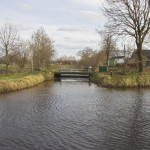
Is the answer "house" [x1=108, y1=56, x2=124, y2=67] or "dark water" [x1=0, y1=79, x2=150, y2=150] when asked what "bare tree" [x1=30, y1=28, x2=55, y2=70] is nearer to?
"dark water" [x1=0, y1=79, x2=150, y2=150]

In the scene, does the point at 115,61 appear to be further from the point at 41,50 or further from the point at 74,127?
the point at 74,127

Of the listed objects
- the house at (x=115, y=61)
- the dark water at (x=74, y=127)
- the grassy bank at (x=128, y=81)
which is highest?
the house at (x=115, y=61)

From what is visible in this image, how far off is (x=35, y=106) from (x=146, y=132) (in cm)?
679

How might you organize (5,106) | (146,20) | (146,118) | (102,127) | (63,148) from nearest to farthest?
(63,148), (102,127), (146,118), (5,106), (146,20)

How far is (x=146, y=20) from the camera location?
20.9 metres

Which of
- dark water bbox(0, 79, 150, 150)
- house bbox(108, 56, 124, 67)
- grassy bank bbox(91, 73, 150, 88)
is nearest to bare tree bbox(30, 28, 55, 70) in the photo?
grassy bank bbox(91, 73, 150, 88)

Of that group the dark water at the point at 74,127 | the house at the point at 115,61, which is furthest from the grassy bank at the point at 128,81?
the house at the point at 115,61

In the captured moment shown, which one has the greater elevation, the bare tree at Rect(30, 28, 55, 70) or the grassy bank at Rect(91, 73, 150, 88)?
the bare tree at Rect(30, 28, 55, 70)

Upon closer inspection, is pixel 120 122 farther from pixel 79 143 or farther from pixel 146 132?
pixel 79 143

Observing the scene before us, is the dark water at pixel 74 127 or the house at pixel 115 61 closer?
the dark water at pixel 74 127

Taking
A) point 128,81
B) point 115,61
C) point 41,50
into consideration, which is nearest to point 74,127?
point 128,81

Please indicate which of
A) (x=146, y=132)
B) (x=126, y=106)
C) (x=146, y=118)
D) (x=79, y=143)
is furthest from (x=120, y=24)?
(x=79, y=143)

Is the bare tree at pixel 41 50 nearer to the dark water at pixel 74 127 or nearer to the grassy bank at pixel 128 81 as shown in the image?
the grassy bank at pixel 128 81

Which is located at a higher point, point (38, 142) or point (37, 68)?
point (37, 68)
